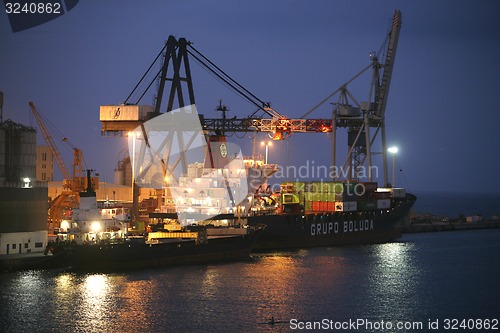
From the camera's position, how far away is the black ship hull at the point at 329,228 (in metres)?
59.2

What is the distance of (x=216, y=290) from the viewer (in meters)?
39.2

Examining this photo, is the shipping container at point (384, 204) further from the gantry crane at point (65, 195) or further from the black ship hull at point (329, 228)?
the gantry crane at point (65, 195)

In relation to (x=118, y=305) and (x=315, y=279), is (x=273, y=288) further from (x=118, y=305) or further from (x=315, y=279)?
(x=118, y=305)

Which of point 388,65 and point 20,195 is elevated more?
point 388,65

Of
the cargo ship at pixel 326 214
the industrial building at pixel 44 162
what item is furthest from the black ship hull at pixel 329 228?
the industrial building at pixel 44 162

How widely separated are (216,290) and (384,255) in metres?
20.6

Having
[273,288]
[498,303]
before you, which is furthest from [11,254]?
[498,303]

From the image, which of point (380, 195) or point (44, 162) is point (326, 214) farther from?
point (44, 162)

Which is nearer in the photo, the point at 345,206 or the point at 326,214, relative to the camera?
the point at 326,214

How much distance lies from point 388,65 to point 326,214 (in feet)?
61.4

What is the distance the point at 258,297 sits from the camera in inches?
1487

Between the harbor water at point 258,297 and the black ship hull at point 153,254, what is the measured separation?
47.2 inches

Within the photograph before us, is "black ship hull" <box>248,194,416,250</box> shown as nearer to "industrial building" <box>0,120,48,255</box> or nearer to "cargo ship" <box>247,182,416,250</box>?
→ "cargo ship" <box>247,182,416,250</box>

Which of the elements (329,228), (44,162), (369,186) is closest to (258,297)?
(329,228)
